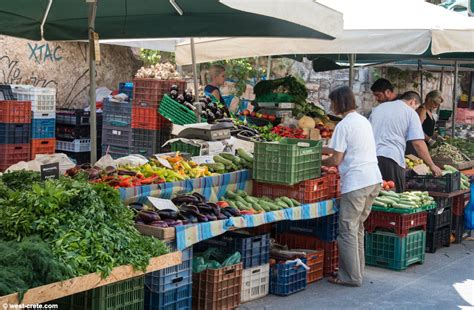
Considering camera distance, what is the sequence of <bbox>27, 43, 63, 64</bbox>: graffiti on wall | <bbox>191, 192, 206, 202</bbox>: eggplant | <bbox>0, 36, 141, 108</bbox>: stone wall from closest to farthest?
→ <bbox>191, 192, 206, 202</bbox>: eggplant < <bbox>0, 36, 141, 108</bbox>: stone wall < <bbox>27, 43, 63, 64</bbox>: graffiti on wall

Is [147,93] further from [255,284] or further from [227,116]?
[255,284]

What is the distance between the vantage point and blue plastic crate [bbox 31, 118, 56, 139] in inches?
460

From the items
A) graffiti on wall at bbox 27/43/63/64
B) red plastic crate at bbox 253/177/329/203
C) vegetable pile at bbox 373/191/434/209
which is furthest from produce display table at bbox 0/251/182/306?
graffiti on wall at bbox 27/43/63/64

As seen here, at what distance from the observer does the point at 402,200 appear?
8.37 metres

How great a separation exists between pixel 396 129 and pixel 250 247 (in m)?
3.33

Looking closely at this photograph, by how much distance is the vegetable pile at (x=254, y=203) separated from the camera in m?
6.84

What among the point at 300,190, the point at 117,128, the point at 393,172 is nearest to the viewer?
the point at 300,190

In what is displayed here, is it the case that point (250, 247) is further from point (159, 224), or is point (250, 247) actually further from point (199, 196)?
point (159, 224)

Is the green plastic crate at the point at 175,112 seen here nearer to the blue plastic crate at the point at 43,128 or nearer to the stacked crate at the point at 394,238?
the blue plastic crate at the point at 43,128

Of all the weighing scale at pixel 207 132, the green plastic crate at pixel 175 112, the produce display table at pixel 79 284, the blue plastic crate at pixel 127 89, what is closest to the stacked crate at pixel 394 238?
the weighing scale at pixel 207 132

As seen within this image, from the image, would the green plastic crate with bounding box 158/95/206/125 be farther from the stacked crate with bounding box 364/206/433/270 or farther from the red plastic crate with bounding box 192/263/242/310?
the red plastic crate with bounding box 192/263/242/310

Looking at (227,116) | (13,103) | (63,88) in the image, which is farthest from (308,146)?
(63,88)

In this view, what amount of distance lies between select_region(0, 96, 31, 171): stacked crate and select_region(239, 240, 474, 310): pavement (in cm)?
607

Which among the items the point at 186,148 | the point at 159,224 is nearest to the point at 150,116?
the point at 186,148
